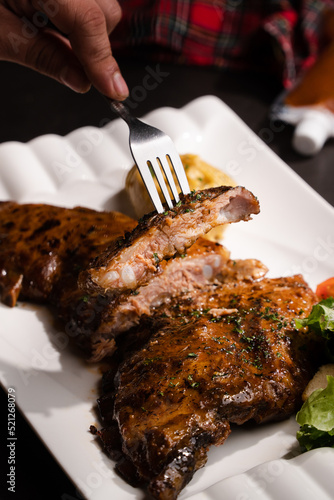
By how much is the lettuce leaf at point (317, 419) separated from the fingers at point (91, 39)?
228 centimetres

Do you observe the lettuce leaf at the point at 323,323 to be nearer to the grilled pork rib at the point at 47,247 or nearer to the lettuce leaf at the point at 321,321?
the lettuce leaf at the point at 321,321

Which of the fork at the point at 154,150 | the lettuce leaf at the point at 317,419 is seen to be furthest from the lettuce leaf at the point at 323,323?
the fork at the point at 154,150

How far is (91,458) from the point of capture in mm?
3225

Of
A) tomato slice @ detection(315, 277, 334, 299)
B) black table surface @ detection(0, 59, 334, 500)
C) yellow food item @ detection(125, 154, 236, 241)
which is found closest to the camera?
tomato slice @ detection(315, 277, 334, 299)

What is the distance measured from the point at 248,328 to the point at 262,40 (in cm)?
468

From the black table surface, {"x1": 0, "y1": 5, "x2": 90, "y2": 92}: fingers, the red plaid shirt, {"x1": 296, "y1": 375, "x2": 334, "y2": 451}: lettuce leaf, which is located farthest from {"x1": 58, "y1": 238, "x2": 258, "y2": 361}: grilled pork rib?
the red plaid shirt

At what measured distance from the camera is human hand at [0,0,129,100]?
383 centimetres

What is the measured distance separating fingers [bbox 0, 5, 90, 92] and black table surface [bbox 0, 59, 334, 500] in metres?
2.04

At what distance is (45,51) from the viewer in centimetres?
442

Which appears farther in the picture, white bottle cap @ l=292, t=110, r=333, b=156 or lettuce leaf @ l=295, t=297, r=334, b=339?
white bottle cap @ l=292, t=110, r=333, b=156

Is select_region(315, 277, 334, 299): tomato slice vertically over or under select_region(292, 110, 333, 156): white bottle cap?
under

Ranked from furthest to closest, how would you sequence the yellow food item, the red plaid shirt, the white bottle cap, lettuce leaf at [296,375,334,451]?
the red plaid shirt
the white bottle cap
the yellow food item
lettuce leaf at [296,375,334,451]

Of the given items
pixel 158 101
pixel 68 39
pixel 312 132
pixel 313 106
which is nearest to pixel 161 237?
pixel 68 39

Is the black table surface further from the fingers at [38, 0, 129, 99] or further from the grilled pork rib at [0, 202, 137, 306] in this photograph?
the fingers at [38, 0, 129, 99]
